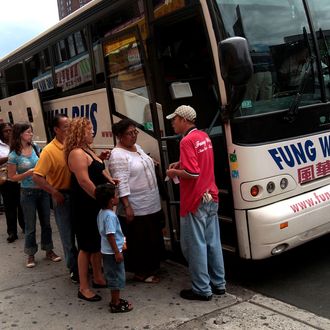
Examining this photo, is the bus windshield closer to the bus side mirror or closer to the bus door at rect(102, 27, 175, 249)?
the bus side mirror

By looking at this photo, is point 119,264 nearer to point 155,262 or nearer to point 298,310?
point 155,262

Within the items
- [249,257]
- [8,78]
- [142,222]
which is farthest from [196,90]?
[8,78]

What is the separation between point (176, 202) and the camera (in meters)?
4.78

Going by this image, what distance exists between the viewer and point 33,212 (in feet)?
17.7

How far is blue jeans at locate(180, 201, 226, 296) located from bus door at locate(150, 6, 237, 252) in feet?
0.85

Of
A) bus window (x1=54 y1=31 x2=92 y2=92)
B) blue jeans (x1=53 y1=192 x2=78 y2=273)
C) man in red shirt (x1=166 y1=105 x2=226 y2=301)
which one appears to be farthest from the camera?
bus window (x1=54 y1=31 x2=92 y2=92)

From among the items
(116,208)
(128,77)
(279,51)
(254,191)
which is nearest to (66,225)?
(116,208)

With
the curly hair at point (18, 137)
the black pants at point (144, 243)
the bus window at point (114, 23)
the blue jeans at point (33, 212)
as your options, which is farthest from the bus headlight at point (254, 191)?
the curly hair at point (18, 137)

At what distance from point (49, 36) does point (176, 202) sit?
353cm

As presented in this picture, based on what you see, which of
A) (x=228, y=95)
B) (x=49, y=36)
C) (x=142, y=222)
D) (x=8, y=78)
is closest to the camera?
(x=228, y=95)

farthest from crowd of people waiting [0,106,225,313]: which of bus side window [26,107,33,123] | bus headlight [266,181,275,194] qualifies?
bus side window [26,107,33,123]

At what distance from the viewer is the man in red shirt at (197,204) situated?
3.90 metres

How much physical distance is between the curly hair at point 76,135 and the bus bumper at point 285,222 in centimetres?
161

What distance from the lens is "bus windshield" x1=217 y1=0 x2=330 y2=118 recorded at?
408 cm
